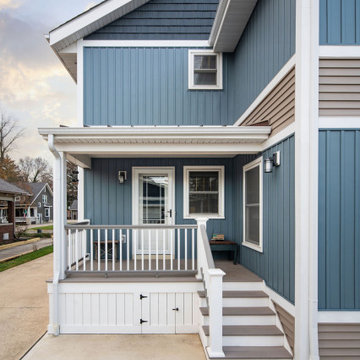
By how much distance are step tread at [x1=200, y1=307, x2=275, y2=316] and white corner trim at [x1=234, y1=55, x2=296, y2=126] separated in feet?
9.85

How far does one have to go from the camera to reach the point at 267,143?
4062 millimetres

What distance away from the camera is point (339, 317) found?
2.97 m

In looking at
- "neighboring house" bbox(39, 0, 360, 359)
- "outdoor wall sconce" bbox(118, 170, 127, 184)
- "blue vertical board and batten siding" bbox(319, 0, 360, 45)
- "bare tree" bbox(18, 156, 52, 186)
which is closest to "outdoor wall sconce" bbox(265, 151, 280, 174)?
"neighboring house" bbox(39, 0, 360, 359)

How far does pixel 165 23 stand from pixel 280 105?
3.86 meters

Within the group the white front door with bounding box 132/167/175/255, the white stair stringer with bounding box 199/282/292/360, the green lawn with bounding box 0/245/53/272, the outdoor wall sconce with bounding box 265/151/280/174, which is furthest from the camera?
the green lawn with bounding box 0/245/53/272

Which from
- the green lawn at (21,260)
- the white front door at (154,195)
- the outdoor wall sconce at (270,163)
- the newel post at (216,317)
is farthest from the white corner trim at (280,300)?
the green lawn at (21,260)

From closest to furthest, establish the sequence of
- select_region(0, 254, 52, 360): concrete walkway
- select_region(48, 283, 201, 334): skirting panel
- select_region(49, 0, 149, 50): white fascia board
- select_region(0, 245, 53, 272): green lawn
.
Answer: select_region(0, 254, 52, 360): concrete walkway < select_region(48, 283, 201, 334): skirting panel < select_region(49, 0, 149, 50): white fascia board < select_region(0, 245, 53, 272): green lawn

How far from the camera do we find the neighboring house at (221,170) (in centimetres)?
299

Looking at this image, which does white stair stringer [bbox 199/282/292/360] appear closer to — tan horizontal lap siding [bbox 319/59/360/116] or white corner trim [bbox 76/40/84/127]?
tan horizontal lap siding [bbox 319/59/360/116]

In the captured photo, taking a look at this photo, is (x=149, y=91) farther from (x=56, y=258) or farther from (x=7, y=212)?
(x=7, y=212)

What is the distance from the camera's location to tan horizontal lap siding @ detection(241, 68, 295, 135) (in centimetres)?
329

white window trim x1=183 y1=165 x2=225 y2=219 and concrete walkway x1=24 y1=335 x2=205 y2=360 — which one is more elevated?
white window trim x1=183 y1=165 x2=225 y2=219

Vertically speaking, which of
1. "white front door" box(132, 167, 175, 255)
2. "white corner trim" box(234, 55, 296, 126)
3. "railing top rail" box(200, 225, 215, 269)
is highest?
"white corner trim" box(234, 55, 296, 126)

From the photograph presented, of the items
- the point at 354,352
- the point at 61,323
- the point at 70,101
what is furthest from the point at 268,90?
the point at 70,101
